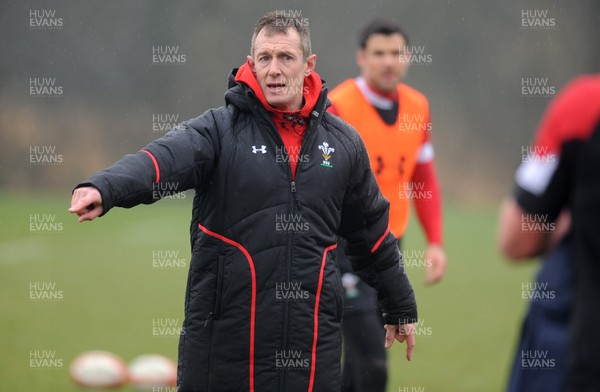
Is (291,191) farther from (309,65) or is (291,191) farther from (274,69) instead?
(309,65)

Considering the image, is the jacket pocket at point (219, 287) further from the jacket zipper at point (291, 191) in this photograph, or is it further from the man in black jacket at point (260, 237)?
the jacket zipper at point (291, 191)

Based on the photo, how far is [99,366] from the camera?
636 cm

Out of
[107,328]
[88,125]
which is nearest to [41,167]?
[88,125]

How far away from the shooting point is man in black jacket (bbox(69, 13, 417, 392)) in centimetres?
381

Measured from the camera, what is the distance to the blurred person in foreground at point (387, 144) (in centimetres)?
563

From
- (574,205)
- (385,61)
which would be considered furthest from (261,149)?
(385,61)

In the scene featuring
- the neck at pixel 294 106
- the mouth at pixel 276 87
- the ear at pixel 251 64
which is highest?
the ear at pixel 251 64

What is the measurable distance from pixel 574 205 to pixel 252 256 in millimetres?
1563

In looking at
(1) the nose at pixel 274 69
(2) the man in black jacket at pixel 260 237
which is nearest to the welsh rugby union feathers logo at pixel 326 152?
(2) the man in black jacket at pixel 260 237

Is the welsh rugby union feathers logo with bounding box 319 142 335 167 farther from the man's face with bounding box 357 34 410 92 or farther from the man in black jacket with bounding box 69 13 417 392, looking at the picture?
the man's face with bounding box 357 34 410 92

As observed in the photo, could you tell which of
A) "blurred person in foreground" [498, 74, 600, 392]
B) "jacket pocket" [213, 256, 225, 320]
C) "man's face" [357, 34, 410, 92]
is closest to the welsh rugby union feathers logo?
"jacket pocket" [213, 256, 225, 320]

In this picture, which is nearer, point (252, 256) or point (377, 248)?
point (252, 256)

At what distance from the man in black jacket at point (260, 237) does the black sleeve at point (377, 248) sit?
0.56ft

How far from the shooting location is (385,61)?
20.4 ft
